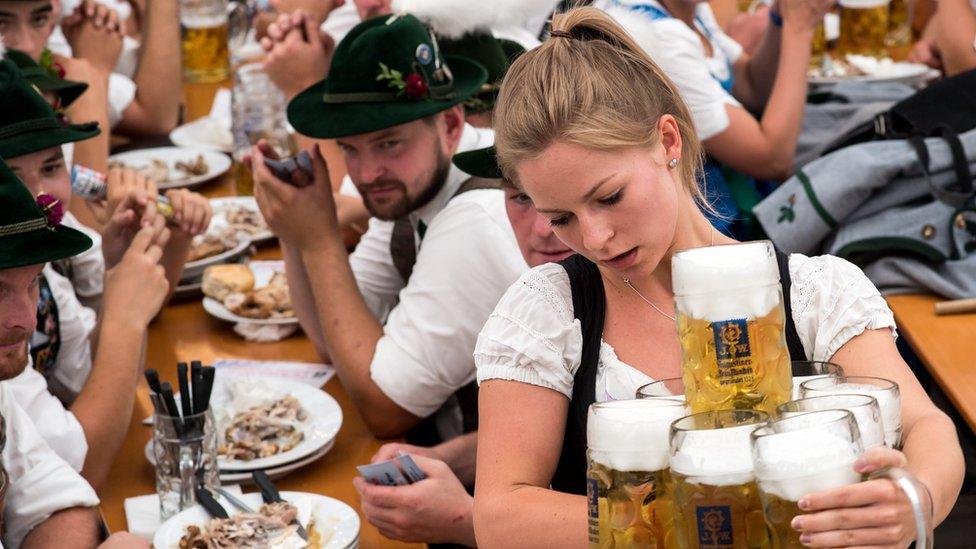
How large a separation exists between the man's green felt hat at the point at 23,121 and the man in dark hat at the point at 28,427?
0.50 metres

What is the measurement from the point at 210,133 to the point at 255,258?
1.05m

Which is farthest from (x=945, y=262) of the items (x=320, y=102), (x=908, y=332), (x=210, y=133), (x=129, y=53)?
(x=129, y=53)

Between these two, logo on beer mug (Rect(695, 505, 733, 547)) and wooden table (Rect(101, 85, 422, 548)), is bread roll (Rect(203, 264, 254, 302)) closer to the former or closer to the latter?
wooden table (Rect(101, 85, 422, 548))

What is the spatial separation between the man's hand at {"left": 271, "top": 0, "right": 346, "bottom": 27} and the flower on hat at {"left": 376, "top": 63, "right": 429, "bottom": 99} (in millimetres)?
1717

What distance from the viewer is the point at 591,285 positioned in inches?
67.4

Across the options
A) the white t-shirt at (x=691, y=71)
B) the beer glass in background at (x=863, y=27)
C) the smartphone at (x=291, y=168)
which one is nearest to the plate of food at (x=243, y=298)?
the smartphone at (x=291, y=168)

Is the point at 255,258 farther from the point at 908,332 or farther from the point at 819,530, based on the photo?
the point at 819,530

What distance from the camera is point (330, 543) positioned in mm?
1955

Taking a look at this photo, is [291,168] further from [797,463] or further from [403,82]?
[797,463]

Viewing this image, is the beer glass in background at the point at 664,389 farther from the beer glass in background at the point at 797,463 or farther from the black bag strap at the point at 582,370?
the black bag strap at the point at 582,370

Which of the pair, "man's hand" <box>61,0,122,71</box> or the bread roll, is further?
"man's hand" <box>61,0,122,71</box>

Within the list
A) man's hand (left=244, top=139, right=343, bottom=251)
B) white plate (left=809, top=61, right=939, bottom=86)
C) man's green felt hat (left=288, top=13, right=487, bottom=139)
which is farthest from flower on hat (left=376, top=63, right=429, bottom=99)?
white plate (left=809, top=61, right=939, bottom=86)

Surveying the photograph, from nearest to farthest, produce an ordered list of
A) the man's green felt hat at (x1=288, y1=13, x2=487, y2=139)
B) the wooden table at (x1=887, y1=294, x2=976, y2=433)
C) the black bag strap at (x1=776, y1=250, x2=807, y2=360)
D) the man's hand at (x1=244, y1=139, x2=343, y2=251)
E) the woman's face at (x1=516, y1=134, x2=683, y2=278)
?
the woman's face at (x1=516, y1=134, x2=683, y2=278) < the black bag strap at (x1=776, y1=250, x2=807, y2=360) < the wooden table at (x1=887, y1=294, x2=976, y2=433) < the man's green felt hat at (x1=288, y1=13, x2=487, y2=139) < the man's hand at (x1=244, y1=139, x2=343, y2=251)

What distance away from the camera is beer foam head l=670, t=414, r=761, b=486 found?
1.07m
